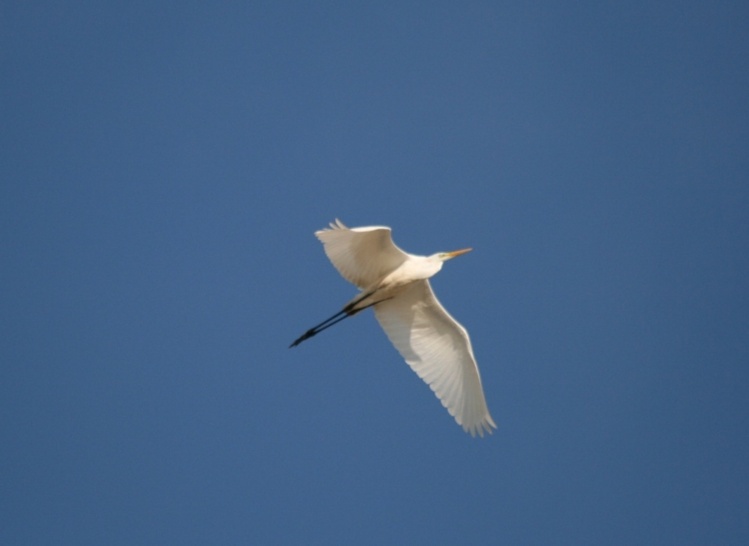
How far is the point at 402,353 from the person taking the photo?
31.9 ft

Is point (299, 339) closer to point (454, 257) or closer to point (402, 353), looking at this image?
point (402, 353)

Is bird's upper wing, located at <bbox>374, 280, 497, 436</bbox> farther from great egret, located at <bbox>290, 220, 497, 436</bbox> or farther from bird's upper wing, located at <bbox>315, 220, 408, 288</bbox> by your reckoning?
bird's upper wing, located at <bbox>315, 220, 408, 288</bbox>

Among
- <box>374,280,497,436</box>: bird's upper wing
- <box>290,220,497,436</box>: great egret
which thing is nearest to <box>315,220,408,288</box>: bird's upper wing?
<box>290,220,497,436</box>: great egret

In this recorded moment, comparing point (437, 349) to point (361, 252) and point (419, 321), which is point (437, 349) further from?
point (361, 252)

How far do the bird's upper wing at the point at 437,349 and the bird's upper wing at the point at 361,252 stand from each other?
45cm

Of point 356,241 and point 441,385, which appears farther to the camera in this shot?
point 441,385

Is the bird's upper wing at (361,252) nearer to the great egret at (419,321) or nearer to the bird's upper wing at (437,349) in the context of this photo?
the great egret at (419,321)

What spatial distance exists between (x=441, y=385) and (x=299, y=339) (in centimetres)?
177

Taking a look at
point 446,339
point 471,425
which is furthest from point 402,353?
point 471,425

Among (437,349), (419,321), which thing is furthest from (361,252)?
(437,349)

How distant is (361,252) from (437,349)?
5.36ft

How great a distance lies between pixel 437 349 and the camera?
973cm

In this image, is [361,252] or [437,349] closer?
[361,252]

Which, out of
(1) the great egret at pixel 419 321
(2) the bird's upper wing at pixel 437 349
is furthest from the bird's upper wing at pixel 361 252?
(2) the bird's upper wing at pixel 437 349
